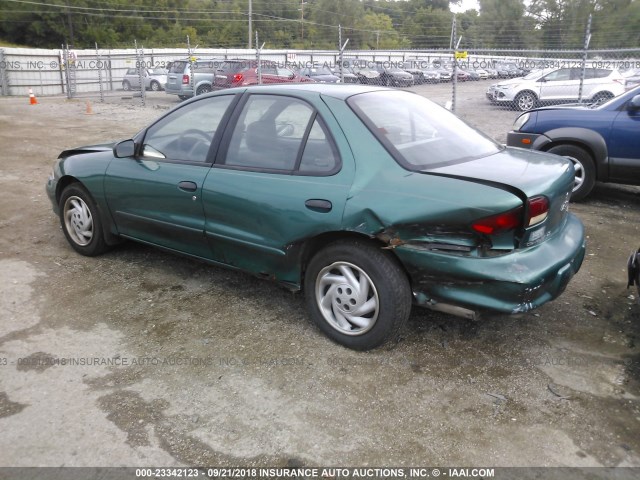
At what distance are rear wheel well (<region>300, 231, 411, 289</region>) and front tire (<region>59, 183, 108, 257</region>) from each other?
2.19 metres

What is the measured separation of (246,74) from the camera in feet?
61.5

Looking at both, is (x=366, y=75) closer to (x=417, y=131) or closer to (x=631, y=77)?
(x=631, y=77)

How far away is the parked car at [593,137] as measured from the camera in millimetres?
6223

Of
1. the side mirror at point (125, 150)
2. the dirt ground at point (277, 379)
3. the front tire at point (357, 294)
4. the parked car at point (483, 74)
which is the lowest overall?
the dirt ground at point (277, 379)

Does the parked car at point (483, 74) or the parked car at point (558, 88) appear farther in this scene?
the parked car at point (483, 74)

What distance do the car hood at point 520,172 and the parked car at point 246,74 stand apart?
1536cm

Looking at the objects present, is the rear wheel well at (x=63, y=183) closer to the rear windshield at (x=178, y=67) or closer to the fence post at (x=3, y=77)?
the rear windshield at (x=178, y=67)

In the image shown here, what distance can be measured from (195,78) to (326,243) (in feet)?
57.9

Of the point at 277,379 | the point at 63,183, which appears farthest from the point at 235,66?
the point at 277,379

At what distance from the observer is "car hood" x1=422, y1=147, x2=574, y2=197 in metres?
3.08

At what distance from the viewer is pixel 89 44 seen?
192 ft

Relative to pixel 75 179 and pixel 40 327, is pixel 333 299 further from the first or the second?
pixel 75 179

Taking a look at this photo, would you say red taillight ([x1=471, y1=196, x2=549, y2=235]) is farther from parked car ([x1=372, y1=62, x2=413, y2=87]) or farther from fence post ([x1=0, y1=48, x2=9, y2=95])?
fence post ([x1=0, y1=48, x2=9, y2=95])

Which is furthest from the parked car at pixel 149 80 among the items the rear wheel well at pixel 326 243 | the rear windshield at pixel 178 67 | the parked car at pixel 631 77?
the rear wheel well at pixel 326 243
